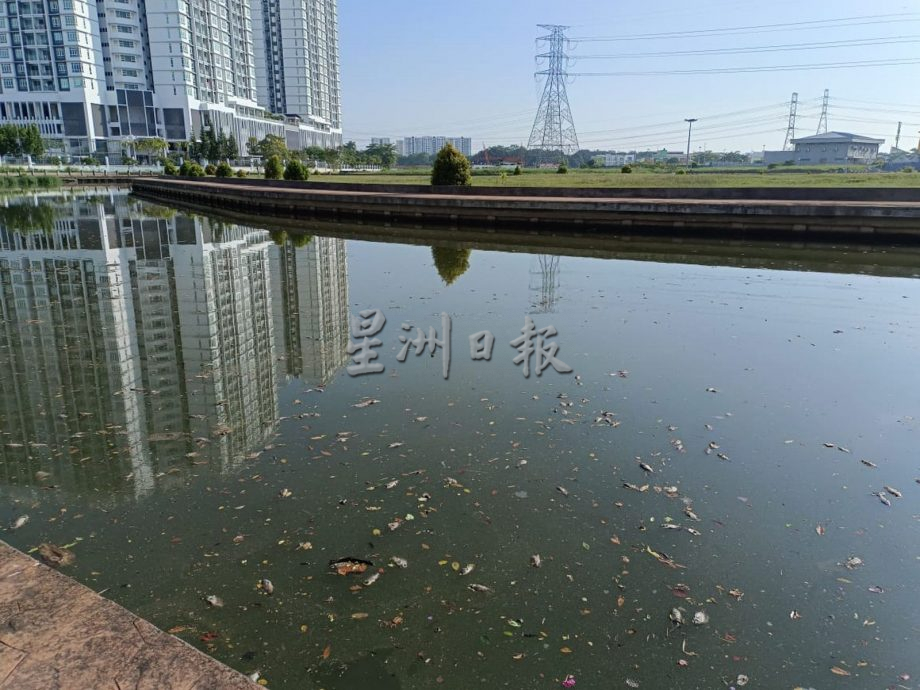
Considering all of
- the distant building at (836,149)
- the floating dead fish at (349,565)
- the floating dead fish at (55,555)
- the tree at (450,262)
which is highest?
the distant building at (836,149)

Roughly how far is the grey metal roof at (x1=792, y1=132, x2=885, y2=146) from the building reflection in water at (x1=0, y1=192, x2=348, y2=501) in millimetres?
76246

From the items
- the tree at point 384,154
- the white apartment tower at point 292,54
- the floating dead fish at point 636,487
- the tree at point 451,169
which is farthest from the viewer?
the white apartment tower at point 292,54

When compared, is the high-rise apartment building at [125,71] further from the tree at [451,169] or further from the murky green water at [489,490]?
the murky green water at [489,490]

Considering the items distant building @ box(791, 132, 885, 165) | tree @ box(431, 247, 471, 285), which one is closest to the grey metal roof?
distant building @ box(791, 132, 885, 165)

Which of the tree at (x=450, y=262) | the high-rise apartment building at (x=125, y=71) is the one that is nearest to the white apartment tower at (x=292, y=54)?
the high-rise apartment building at (x=125, y=71)

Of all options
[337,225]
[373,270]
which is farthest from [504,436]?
[337,225]

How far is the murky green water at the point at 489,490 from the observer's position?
283 cm

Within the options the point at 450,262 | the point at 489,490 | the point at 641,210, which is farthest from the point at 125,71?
the point at 489,490

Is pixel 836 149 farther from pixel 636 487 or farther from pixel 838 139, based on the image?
pixel 636 487

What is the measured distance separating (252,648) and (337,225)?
2019cm

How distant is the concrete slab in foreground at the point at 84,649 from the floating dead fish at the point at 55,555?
575mm

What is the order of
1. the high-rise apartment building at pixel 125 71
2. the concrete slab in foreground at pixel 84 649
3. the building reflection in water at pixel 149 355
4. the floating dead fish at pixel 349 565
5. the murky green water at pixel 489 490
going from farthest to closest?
the high-rise apartment building at pixel 125 71 < the building reflection in water at pixel 149 355 < the floating dead fish at pixel 349 565 < the murky green water at pixel 489 490 < the concrete slab in foreground at pixel 84 649

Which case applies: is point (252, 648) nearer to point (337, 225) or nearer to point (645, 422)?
point (645, 422)

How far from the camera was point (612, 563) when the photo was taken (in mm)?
3379
